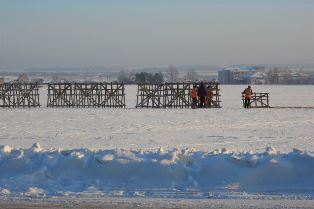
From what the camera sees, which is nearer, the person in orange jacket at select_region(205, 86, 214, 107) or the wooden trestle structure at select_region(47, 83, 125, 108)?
the person in orange jacket at select_region(205, 86, 214, 107)

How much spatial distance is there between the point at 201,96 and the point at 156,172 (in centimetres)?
2918

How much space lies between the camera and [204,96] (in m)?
41.0

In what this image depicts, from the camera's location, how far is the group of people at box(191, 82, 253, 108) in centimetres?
4069

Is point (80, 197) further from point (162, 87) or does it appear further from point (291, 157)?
point (162, 87)

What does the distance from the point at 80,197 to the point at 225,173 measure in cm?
295

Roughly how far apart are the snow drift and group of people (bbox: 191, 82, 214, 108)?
1090 inches

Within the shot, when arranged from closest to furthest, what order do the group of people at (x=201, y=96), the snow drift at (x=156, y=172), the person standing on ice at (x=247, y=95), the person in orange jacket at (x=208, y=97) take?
1. the snow drift at (x=156, y=172)
2. the person standing on ice at (x=247, y=95)
3. the group of people at (x=201, y=96)
4. the person in orange jacket at (x=208, y=97)

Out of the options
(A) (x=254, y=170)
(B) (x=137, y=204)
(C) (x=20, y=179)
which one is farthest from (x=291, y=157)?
(C) (x=20, y=179)

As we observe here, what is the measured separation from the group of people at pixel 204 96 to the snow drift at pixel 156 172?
27701 millimetres

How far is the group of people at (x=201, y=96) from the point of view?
4075cm

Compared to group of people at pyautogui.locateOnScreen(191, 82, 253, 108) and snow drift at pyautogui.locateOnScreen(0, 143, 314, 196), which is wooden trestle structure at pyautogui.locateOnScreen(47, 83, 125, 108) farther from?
snow drift at pyautogui.locateOnScreen(0, 143, 314, 196)

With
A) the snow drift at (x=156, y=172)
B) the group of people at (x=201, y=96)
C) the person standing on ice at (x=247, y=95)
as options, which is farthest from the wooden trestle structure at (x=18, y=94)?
the snow drift at (x=156, y=172)

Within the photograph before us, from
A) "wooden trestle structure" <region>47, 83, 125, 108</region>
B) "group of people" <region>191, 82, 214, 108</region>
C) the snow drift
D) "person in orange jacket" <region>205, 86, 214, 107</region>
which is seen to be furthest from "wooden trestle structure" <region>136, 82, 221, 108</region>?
the snow drift

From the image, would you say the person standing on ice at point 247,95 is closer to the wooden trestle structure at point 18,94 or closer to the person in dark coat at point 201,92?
the person in dark coat at point 201,92
